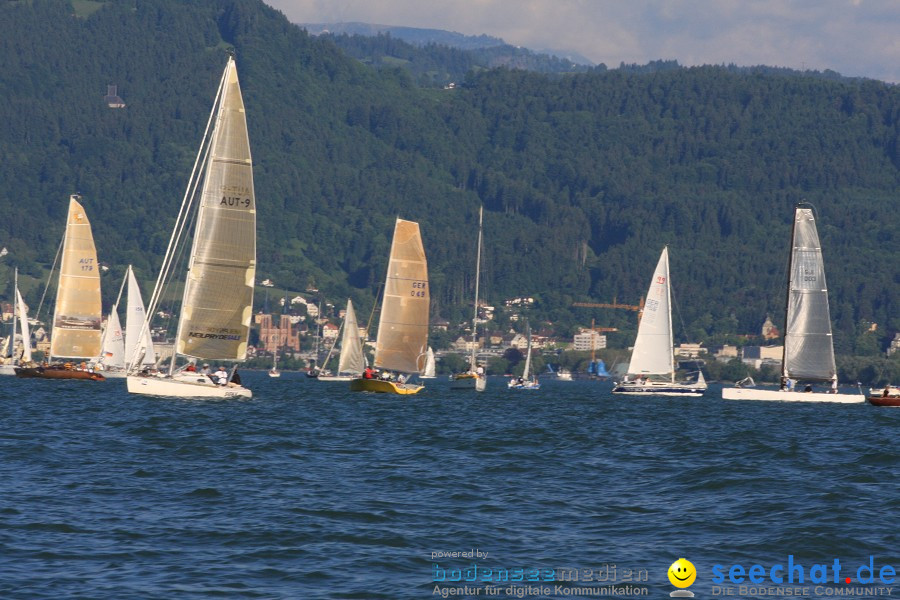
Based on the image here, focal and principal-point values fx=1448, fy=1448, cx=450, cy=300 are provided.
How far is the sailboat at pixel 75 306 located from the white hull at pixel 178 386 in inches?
1390

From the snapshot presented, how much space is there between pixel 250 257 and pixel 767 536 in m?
35.3

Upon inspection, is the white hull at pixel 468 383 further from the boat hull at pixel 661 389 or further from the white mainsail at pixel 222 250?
the white mainsail at pixel 222 250

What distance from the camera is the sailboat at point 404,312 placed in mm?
84375

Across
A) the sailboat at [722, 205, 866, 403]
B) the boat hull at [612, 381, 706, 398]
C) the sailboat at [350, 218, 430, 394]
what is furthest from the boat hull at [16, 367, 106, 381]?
the sailboat at [722, 205, 866, 403]

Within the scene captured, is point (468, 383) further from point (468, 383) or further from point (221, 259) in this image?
point (221, 259)

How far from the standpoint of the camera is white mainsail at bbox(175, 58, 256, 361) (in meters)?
56.3

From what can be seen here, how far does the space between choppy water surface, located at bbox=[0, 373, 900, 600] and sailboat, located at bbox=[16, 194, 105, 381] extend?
45780mm

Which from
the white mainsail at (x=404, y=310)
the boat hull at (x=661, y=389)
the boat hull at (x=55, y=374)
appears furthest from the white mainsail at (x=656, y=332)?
the boat hull at (x=55, y=374)

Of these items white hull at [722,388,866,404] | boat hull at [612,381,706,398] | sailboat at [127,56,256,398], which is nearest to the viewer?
sailboat at [127,56,256,398]

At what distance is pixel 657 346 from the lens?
96.1 meters

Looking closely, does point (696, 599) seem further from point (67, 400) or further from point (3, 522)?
point (67, 400)

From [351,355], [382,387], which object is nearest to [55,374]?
[382,387]

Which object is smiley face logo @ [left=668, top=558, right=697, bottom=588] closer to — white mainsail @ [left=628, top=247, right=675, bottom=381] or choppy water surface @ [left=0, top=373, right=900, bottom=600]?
choppy water surface @ [left=0, top=373, right=900, bottom=600]

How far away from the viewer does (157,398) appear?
59.1 meters
